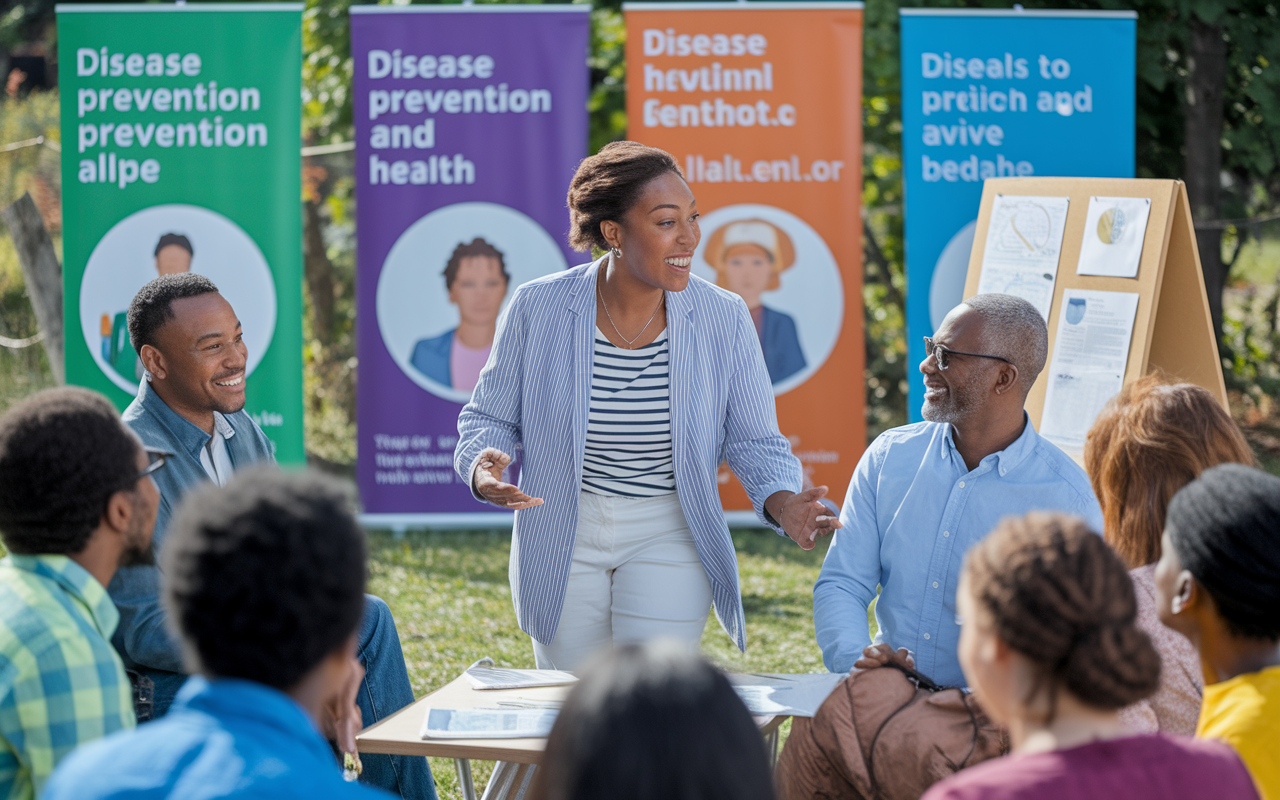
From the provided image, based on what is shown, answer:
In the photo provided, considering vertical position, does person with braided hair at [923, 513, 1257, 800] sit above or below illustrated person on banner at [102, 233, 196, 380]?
below

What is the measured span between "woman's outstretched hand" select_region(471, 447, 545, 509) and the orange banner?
A: 143 inches

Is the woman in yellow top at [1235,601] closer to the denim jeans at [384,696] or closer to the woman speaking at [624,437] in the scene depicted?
the woman speaking at [624,437]

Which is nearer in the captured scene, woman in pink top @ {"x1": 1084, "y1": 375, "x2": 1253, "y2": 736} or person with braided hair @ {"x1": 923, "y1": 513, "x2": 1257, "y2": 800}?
person with braided hair @ {"x1": 923, "y1": 513, "x2": 1257, "y2": 800}

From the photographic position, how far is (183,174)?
6.34 m

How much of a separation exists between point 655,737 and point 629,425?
82.8 inches

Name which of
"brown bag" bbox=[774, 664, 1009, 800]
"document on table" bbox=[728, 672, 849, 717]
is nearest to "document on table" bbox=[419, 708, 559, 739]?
"document on table" bbox=[728, 672, 849, 717]

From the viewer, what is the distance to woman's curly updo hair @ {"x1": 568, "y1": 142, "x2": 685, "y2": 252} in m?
3.25

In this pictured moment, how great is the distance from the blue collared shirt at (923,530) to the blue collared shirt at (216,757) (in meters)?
1.74

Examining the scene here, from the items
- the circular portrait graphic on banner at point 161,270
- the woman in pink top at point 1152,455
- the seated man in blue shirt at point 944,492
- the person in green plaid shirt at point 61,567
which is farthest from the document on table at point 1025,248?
the person in green plaid shirt at point 61,567

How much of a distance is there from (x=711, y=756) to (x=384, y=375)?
5.69 m

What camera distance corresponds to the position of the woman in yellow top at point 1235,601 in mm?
1890

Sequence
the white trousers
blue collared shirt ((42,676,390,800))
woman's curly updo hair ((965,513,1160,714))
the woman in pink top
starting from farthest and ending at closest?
the white trousers, the woman in pink top, woman's curly updo hair ((965,513,1160,714)), blue collared shirt ((42,676,390,800))

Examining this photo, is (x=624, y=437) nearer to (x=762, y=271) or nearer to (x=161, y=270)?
(x=762, y=271)

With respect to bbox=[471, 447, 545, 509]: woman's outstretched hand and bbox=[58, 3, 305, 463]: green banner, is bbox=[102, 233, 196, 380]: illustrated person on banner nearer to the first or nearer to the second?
bbox=[58, 3, 305, 463]: green banner
